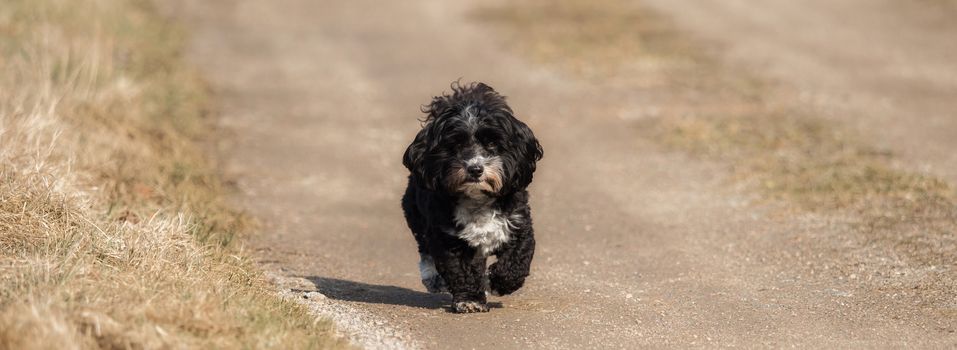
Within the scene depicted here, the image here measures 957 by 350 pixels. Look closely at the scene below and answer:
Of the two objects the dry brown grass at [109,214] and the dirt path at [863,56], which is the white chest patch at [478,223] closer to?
the dry brown grass at [109,214]

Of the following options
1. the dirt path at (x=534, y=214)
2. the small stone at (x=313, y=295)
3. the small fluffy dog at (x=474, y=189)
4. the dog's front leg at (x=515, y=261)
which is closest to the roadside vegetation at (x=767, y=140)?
the dirt path at (x=534, y=214)

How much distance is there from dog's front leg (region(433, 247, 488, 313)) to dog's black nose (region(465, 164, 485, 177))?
0.65m

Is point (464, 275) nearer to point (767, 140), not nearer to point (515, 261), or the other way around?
point (515, 261)

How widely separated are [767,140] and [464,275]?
7199mm

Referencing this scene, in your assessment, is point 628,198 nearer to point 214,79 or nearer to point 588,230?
point 588,230

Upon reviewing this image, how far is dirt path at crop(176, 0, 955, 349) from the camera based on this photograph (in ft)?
25.6

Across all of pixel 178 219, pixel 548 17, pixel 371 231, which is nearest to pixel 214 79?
pixel 548 17

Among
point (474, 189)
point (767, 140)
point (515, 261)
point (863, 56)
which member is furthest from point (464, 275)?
point (863, 56)

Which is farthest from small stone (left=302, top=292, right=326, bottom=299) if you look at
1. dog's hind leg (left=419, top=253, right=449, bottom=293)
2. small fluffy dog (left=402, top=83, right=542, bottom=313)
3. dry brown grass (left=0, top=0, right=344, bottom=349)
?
small fluffy dog (left=402, top=83, right=542, bottom=313)

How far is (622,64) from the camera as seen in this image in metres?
19.1

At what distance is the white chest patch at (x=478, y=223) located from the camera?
304 inches

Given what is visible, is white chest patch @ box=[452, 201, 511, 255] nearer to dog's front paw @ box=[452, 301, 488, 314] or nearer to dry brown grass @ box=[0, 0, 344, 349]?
dog's front paw @ box=[452, 301, 488, 314]

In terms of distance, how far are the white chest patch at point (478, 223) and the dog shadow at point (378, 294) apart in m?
0.59

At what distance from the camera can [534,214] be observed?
11.8 m
